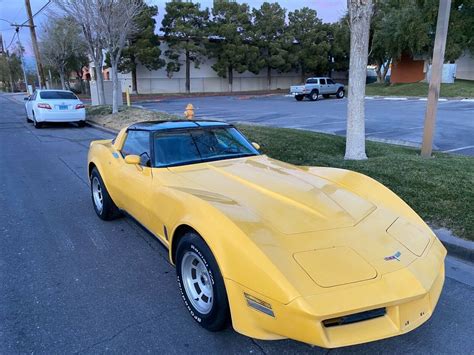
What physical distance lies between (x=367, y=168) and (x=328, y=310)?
15.9 ft

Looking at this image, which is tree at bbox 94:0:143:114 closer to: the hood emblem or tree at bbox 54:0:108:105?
tree at bbox 54:0:108:105

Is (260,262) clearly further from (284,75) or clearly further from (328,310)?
(284,75)

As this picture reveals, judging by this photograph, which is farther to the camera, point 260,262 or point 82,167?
point 82,167

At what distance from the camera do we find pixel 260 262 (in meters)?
2.17

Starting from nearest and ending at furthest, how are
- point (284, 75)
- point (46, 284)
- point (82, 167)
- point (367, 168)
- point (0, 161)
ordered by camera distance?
point (46, 284), point (367, 168), point (82, 167), point (0, 161), point (284, 75)

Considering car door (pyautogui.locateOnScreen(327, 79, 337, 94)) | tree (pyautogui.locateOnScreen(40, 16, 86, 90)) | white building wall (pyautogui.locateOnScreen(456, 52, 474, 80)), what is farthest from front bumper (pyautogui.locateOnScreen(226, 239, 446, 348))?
white building wall (pyautogui.locateOnScreen(456, 52, 474, 80))

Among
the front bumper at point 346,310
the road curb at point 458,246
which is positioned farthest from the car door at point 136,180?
the road curb at point 458,246

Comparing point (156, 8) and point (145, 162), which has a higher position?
point (156, 8)

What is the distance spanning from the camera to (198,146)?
4004 mm

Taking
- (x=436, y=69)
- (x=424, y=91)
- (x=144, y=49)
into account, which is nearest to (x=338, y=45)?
(x=424, y=91)

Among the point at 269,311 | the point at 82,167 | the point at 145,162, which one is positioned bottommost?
the point at 82,167

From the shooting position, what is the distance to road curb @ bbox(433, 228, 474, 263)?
3.72 m

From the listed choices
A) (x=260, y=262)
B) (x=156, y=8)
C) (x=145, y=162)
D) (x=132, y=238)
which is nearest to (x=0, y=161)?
(x=132, y=238)

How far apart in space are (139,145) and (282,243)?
7.84 ft
